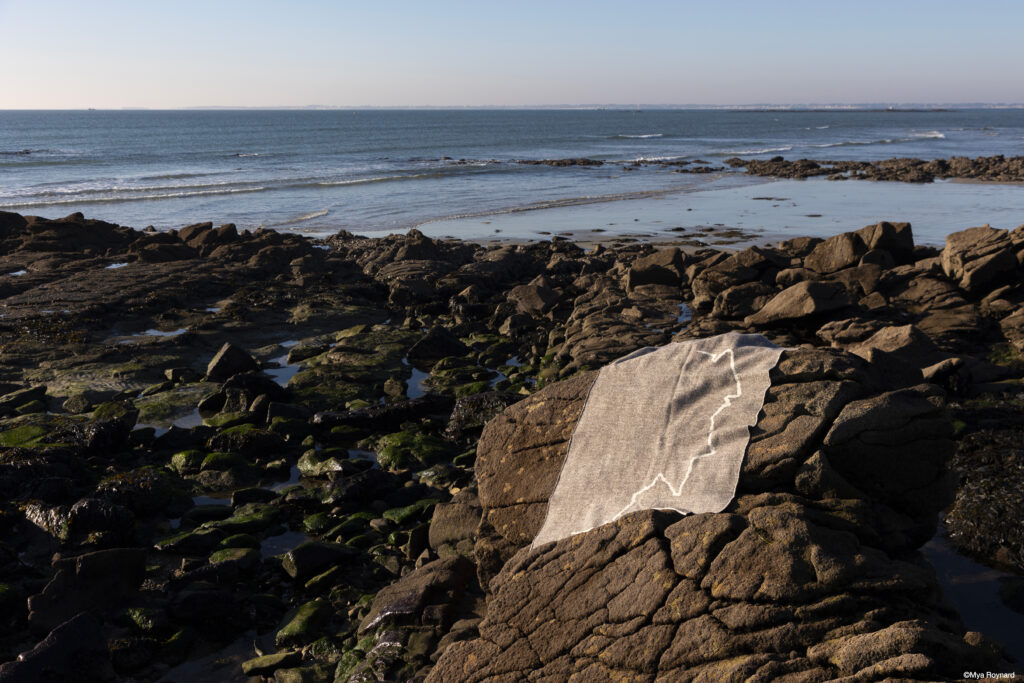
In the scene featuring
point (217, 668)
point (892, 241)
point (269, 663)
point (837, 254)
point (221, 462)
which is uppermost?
point (892, 241)

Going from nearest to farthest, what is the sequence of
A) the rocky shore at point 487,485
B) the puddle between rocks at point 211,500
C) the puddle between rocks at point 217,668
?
the rocky shore at point 487,485, the puddle between rocks at point 217,668, the puddle between rocks at point 211,500

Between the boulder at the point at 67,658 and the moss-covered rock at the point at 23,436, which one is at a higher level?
the moss-covered rock at the point at 23,436

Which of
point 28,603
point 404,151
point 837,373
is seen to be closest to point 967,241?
point 837,373

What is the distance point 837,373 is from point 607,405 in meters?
2.44

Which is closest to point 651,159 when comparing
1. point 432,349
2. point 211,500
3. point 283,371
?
point 432,349

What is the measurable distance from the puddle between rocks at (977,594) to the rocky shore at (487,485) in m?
0.24

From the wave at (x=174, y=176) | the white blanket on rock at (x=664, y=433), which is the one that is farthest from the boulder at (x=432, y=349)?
the wave at (x=174, y=176)

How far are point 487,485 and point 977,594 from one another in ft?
17.6

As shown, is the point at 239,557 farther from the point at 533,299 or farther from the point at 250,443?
the point at 533,299

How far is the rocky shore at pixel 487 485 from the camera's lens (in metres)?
5.44

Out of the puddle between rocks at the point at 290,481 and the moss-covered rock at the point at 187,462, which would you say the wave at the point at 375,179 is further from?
the puddle between rocks at the point at 290,481

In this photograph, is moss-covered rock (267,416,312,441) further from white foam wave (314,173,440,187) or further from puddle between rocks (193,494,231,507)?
white foam wave (314,173,440,187)

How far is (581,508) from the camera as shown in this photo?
700 centimetres

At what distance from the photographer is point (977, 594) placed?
7.75 meters
